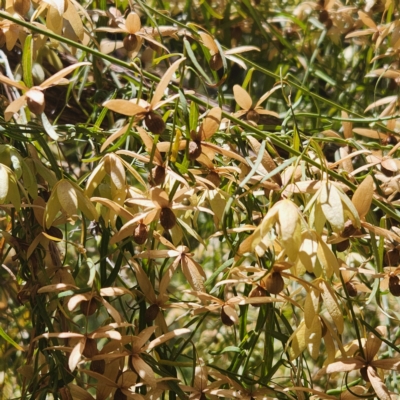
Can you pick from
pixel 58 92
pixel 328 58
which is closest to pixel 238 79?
pixel 328 58

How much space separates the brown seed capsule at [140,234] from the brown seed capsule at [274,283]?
4.0 inches

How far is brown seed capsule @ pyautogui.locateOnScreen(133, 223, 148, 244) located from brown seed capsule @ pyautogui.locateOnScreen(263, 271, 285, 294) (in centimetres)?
10

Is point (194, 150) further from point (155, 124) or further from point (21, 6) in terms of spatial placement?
point (21, 6)

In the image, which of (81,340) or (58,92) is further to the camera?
(58,92)

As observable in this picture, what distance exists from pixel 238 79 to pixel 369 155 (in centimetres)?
66

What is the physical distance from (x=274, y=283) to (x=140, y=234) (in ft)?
0.37

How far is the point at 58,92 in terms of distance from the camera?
3.68ft

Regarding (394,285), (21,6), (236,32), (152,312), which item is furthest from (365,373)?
(236,32)

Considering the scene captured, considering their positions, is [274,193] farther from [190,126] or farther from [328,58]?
[328,58]

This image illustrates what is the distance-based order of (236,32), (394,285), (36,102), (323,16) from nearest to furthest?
(36,102) < (394,285) < (323,16) < (236,32)

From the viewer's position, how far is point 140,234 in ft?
2.02

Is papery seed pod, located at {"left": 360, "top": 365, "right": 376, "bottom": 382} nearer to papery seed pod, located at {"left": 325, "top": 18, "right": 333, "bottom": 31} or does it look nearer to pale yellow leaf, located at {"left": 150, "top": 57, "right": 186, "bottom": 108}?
pale yellow leaf, located at {"left": 150, "top": 57, "right": 186, "bottom": 108}

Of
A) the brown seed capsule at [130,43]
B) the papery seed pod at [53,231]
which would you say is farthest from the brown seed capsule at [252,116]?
the papery seed pod at [53,231]

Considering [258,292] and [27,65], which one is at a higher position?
[27,65]
